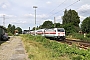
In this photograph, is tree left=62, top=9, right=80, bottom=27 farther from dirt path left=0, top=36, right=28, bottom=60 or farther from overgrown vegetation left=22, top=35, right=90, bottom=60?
overgrown vegetation left=22, top=35, right=90, bottom=60

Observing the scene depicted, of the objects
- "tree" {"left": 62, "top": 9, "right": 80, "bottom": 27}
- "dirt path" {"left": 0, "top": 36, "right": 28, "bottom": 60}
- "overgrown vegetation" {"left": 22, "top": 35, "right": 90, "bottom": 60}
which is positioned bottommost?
"dirt path" {"left": 0, "top": 36, "right": 28, "bottom": 60}

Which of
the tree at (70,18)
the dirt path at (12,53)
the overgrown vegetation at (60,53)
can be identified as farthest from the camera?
the tree at (70,18)

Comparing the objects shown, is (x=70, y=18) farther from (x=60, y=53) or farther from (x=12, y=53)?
(x=60, y=53)

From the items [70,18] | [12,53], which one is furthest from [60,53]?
[70,18]

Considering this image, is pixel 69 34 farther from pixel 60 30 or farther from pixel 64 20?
pixel 64 20

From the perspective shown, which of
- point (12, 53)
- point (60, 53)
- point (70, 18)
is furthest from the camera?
point (70, 18)

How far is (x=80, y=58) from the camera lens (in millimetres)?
10641

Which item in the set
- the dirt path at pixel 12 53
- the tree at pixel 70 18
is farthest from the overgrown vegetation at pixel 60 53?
the tree at pixel 70 18

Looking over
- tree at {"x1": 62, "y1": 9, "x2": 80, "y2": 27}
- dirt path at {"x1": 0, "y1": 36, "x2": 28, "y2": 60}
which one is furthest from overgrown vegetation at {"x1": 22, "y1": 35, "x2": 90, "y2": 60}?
tree at {"x1": 62, "y1": 9, "x2": 80, "y2": 27}

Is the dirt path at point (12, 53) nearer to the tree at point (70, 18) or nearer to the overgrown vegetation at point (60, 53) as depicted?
the overgrown vegetation at point (60, 53)

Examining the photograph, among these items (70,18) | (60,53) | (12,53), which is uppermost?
(70,18)

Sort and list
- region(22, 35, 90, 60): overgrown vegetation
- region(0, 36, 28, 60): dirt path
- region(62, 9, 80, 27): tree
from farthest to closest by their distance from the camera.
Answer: region(62, 9, 80, 27): tree → region(0, 36, 28, 60): dirt path → region(22, 35, 90, 60): overgrown vegetation

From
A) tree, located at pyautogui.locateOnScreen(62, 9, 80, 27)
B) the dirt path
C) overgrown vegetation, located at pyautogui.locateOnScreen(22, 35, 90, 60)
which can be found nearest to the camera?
overgrown vegetation, located at pyautogui.locateOnScreen(22, 35, 90, 60)

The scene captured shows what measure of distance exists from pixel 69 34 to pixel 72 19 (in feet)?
134
